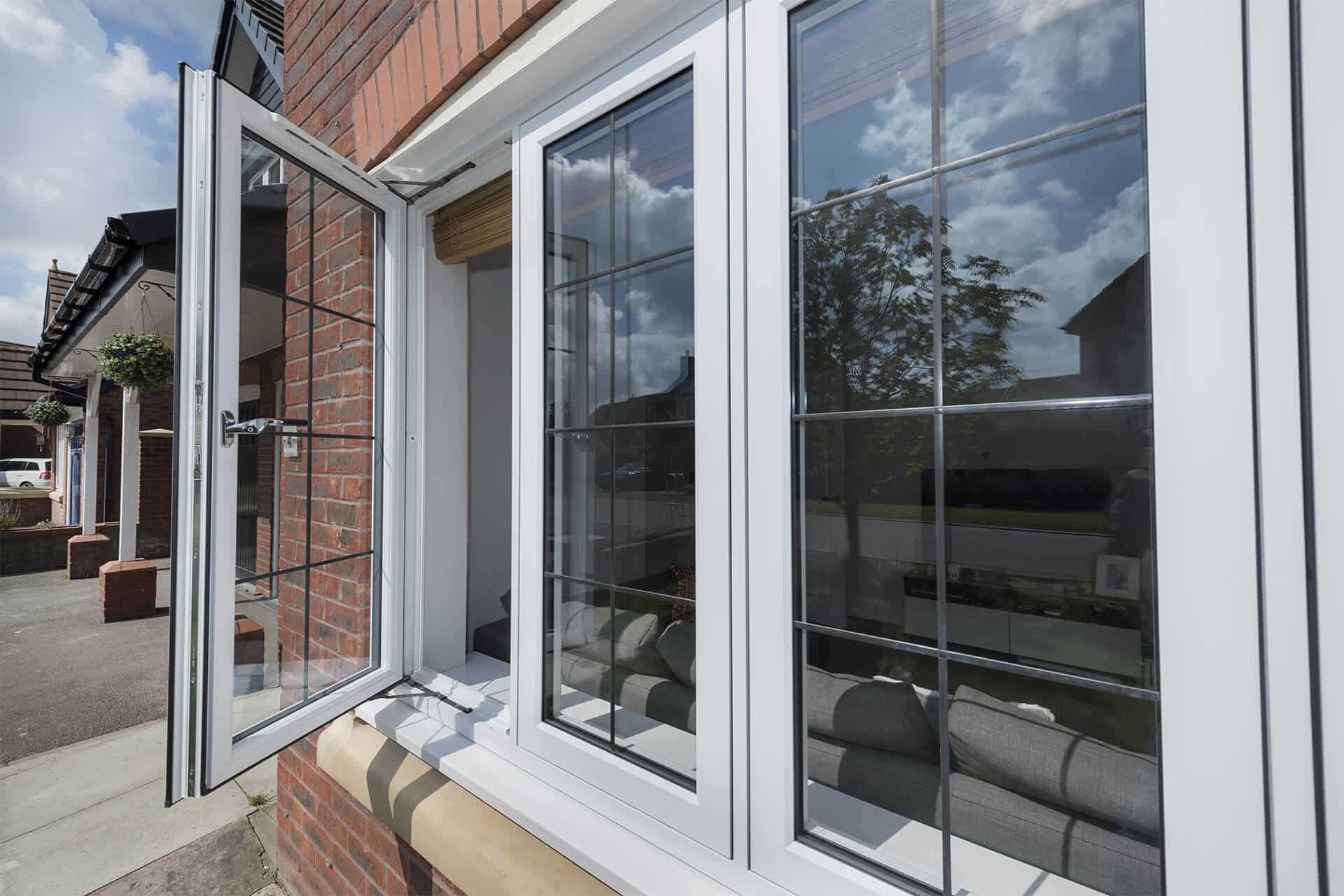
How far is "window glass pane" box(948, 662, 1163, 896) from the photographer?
0.77 m

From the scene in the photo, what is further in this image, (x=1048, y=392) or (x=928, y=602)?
(x=928, y=602)

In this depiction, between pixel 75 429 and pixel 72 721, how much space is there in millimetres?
12061

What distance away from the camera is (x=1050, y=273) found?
0.80 meters

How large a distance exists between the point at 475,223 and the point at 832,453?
147 cm

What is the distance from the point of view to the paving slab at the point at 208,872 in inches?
98.6

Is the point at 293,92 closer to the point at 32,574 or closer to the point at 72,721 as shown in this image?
the point at 72,721

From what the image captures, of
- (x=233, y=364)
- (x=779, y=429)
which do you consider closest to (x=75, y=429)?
(x=233, y=364)

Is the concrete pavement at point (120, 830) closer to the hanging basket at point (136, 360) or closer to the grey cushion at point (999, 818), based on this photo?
the grey cushion at point (999, 818)

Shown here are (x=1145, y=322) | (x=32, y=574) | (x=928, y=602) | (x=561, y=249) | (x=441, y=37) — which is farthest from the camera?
(x=32, y=574)

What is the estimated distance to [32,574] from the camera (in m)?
8.89

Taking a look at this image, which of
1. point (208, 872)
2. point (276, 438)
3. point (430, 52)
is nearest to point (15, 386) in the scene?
point (208, 872)

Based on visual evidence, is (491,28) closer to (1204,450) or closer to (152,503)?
(1204,450)

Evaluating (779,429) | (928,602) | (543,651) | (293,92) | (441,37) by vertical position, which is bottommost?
(543,651)

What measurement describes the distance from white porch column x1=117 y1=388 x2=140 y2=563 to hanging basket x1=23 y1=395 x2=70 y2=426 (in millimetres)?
7628
